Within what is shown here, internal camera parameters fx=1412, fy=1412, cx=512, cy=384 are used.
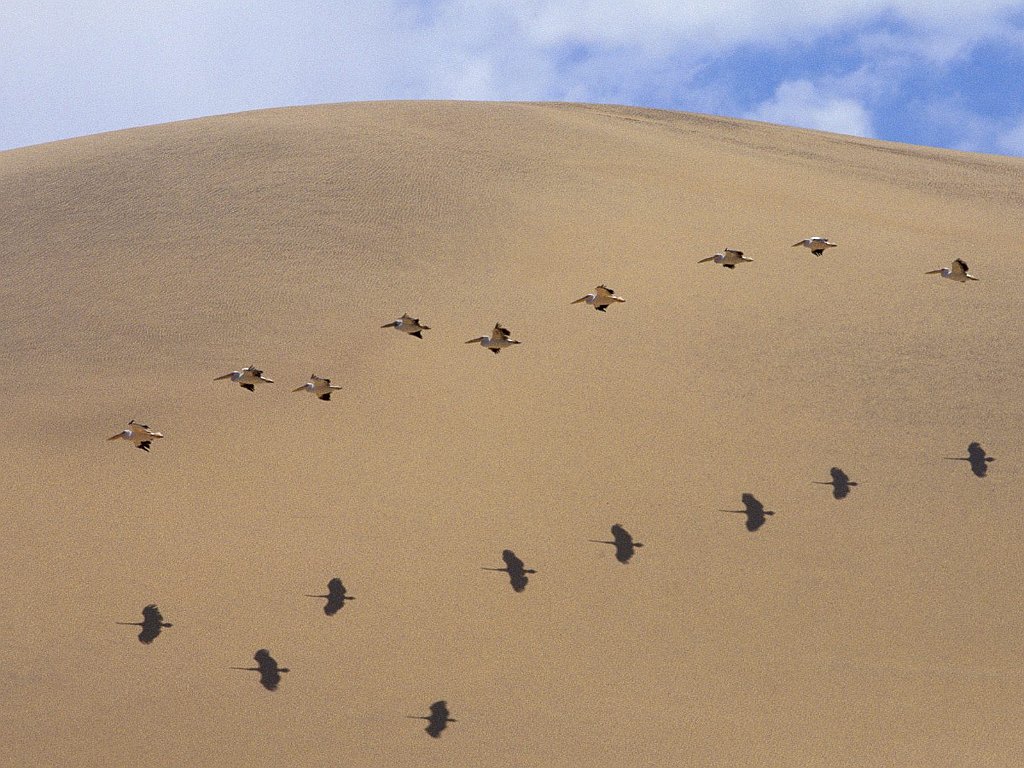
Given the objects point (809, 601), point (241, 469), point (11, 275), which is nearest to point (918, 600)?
point (809, 601)

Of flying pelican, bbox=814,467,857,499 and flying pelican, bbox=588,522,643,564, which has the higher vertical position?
flying pelican, bbox=814,467,857,499

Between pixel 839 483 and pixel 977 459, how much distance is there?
78.4 inches

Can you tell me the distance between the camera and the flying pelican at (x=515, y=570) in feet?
56.9

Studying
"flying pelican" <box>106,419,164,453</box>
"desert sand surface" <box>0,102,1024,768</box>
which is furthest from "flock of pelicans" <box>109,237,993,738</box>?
"desert sand surface" <box>0,102,1024,768</box>

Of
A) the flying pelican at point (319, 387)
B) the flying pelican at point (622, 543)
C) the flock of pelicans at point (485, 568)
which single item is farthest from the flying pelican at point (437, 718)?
the flying pelican at point (319, 387)

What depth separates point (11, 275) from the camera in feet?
82.2

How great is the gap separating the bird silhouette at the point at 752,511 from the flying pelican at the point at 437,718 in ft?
16.1

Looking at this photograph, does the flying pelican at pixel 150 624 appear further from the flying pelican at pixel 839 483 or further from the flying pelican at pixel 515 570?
the flying pelican at pixel 839 483

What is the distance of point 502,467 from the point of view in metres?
19.4

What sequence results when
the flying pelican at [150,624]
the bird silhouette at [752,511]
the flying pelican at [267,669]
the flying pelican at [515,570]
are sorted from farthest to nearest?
the bird silhouette at [752,511]
the flying pelican at [515,570]
the flying pelican at [150,624]
the flying pelican at [267,669]

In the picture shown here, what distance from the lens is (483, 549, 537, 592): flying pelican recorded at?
17.3 m

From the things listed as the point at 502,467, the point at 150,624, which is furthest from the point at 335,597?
the point at 502,467

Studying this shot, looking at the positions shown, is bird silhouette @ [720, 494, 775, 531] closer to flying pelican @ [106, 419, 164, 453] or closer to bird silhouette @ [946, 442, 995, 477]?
bird silhouette @ [946, 442, 995, 477]

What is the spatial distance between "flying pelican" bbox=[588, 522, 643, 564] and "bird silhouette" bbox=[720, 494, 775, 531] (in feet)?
4.56
